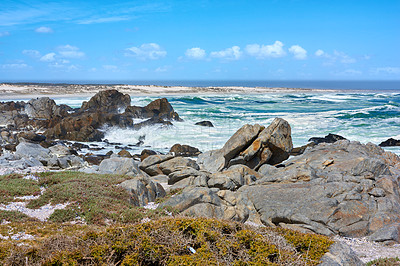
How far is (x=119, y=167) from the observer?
63.6 feet

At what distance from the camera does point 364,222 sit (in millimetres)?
12062

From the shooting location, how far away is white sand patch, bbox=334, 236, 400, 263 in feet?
31.0

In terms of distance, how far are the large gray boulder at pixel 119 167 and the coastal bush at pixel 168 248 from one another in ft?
37.8

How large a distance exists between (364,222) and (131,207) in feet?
27.8

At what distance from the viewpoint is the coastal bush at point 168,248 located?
600 cm

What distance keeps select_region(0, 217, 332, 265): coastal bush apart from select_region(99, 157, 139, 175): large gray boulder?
453 inches

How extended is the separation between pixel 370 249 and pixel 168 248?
7295 millimetres

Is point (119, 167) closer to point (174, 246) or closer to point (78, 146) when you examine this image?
point (174, 246)

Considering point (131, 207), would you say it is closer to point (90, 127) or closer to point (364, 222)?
point (364, 222)

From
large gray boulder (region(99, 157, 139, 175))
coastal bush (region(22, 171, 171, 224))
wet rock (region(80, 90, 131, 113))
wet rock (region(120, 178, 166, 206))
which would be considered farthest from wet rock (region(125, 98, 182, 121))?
coastal bush (region(22, 171, 171, 224))

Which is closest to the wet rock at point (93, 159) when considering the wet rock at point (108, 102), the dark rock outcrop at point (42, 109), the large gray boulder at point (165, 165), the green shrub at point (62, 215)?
the large gray boulder at point (165, 165)

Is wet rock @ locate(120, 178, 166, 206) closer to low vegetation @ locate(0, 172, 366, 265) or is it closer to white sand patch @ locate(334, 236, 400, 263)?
low vegetation @ locate(0, 172, 366, 265)

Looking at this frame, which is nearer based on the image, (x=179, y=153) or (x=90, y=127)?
(x=179, y=153)

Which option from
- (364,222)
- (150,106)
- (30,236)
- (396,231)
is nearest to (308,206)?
(364,222)
